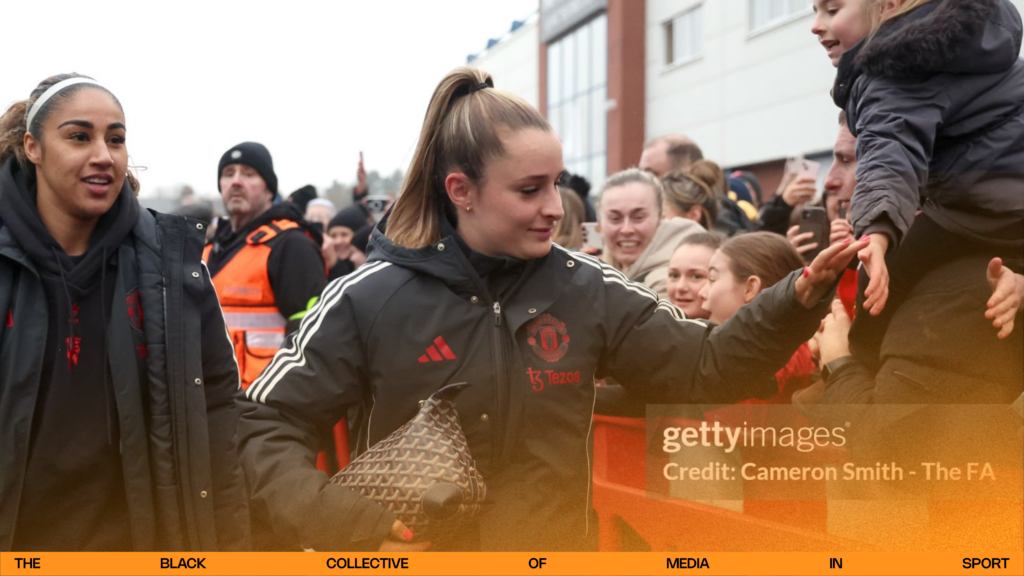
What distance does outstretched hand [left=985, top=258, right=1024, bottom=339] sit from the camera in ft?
6.89

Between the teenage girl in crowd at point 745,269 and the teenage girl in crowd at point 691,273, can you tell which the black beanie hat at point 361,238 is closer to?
the teenage girl in crowd at point 691,273

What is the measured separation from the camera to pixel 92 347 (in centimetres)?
241

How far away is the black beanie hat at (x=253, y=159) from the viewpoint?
14.7 feet

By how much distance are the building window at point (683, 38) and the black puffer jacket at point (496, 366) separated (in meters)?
6.07

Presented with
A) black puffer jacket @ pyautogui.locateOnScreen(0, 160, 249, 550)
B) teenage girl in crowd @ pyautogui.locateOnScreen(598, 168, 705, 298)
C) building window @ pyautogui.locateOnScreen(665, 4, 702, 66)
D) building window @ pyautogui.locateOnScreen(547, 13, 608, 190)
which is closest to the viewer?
black puffer jacket @ pyautogui.locateOnScreen(0, 160, 249, 550)

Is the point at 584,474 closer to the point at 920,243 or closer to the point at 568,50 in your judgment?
the point at 920,243

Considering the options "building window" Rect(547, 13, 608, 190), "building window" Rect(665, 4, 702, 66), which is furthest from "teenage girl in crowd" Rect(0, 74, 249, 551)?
"building window" Rect(547, 13, 608, 190)

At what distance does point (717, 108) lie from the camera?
1078cm

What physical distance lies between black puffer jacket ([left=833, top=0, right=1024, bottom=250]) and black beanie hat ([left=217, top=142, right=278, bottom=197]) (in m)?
3.04

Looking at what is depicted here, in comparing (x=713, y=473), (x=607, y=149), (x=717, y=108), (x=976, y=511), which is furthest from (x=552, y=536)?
(x=607, y=149)

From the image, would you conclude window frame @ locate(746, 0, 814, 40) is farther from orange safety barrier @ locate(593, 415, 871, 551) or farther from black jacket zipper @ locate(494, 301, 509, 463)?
black jacket zipper @ locate(494, 301, 509, 463)

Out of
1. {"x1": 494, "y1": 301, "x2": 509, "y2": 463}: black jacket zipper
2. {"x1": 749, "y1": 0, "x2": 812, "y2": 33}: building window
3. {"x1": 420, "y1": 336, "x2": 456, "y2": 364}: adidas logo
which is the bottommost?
{"x1": 494, "y1": 301, "x2": 509, "y2": 463}: black jacket zipper

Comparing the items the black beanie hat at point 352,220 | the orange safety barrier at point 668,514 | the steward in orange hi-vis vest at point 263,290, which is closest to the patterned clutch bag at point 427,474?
the orange safety barrier at point 668,514

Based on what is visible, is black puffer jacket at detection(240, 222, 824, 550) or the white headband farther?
the white headband
